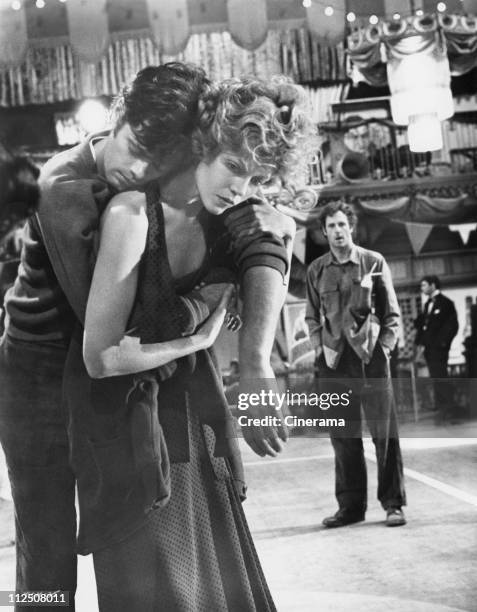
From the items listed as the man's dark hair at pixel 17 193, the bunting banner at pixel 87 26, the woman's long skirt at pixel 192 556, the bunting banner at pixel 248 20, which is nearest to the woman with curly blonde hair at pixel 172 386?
the woman's long skirt at pixel 192 556

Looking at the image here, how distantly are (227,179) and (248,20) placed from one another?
438 millimetres

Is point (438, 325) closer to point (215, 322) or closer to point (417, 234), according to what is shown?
point (417, 234)

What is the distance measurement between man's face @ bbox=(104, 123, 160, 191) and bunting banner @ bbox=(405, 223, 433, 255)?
21.1 inches

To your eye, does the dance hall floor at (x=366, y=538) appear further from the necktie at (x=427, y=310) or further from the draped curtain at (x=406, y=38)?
the draped curtain at (x=406, y=38)

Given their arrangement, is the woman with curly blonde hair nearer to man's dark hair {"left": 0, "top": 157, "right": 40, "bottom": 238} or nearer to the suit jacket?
man's dark hair {"left": 0, "top": 157, "right": 40, "bottom": 238}

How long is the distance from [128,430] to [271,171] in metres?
0.44

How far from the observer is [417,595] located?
1.44 m

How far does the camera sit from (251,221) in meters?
1.20

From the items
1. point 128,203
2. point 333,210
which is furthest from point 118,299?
point 333,210

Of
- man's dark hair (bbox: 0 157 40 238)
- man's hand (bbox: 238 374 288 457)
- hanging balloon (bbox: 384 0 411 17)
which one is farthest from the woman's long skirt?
hanging balloon (bbox: 384 0 411 17)

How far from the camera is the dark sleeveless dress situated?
3.84ft

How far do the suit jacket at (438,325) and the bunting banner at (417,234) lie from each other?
0.32ft

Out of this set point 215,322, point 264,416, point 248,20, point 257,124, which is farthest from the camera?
point 248,20

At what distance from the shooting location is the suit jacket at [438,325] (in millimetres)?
1452
